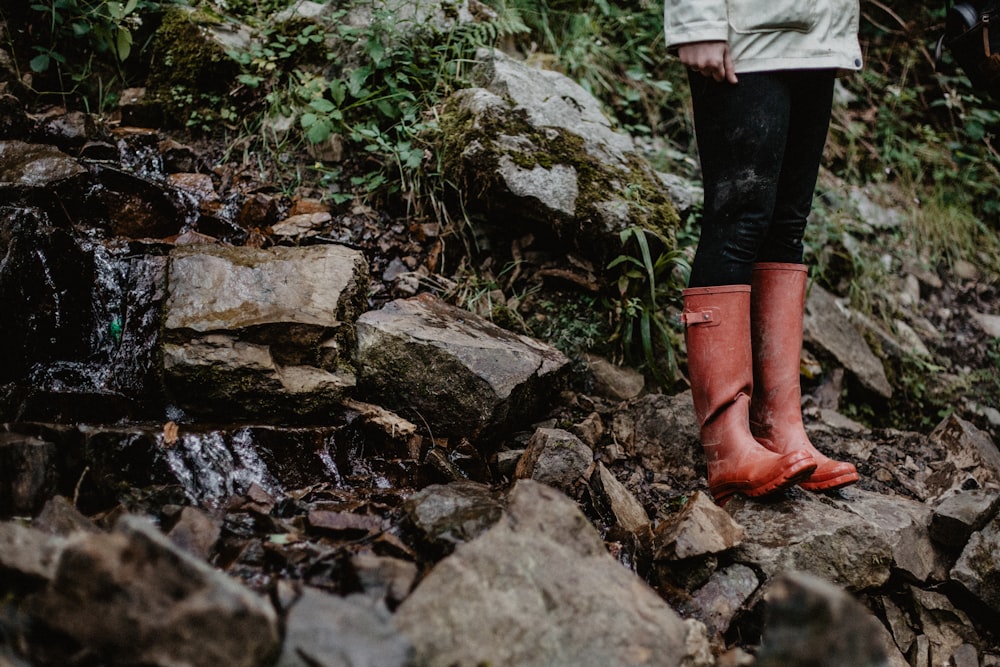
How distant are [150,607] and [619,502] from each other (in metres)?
1.52

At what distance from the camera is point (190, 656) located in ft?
3.75

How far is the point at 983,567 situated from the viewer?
2027 millimetres

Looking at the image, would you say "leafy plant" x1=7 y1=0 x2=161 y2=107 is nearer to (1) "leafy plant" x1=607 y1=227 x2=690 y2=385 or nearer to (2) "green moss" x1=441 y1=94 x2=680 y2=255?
(2) "green moss" x1=441 y1=94 x2=680 y2=255

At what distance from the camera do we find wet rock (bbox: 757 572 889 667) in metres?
1.10

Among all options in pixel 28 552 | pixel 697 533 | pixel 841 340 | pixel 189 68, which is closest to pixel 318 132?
pixel 189 68

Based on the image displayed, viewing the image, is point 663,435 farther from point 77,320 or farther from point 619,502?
point 77,320

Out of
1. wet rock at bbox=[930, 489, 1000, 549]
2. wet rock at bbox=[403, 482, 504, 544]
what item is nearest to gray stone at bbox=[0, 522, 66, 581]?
wet rock at bbox=[403, 482, 504, 544]

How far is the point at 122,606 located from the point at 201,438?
999 mm

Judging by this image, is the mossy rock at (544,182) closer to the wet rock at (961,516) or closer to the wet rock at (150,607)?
the wet rock at (961,516)

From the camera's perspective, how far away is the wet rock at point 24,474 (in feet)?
5.31

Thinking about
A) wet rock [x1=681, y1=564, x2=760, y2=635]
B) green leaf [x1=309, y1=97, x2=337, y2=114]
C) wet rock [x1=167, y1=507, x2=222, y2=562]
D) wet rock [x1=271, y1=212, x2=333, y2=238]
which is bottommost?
wet rock [x1=681, y1=564, x2=760, y2=635]

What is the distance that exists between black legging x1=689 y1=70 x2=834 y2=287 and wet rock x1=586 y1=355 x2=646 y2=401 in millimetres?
994

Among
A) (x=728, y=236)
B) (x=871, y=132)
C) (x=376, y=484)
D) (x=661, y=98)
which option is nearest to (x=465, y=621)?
(x=376, y=484)

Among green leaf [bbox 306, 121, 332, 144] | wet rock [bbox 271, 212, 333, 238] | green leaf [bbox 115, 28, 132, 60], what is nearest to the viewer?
wet rock [bbox 271, 212, 333, 238]
